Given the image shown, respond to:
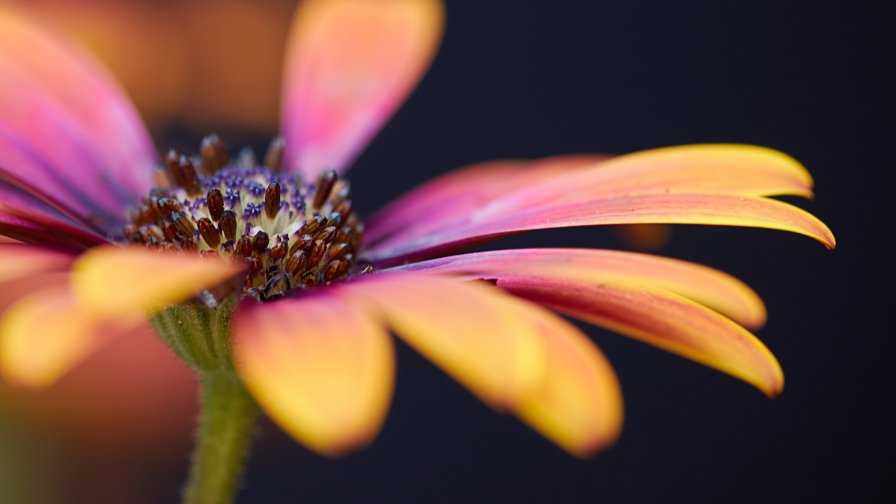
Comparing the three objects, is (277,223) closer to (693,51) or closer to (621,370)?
(621,370)

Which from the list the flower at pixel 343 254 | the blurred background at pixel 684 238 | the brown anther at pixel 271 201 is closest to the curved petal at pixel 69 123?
the flower at pixel 343 254

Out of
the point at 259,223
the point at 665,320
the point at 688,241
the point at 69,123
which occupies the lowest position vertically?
the point at 688,241

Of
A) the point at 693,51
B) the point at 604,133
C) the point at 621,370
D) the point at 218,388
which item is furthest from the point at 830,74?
the point at 218,388

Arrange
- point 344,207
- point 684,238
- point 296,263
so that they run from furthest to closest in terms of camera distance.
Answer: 1. point 684,238
2. point 344,207
3. point 296,263

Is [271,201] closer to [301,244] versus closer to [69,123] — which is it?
[301,244]

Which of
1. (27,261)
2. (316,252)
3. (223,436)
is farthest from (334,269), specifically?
(27,261)

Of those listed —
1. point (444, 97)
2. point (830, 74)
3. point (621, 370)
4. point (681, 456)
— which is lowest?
point (681, 456)

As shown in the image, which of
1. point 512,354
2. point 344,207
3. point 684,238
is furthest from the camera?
point 684,238

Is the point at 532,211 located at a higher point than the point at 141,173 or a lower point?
lower

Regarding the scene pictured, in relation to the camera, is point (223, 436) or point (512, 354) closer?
point (512, 354)
